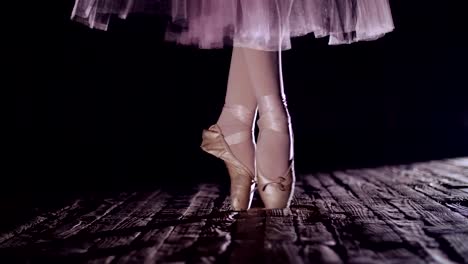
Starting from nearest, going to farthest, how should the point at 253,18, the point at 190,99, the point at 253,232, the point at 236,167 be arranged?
1. the point at 253,232
2. the point at 253,18
3. the point at 236,167
4. the point at 190,99

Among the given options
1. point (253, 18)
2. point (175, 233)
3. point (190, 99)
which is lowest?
point (175, 233)

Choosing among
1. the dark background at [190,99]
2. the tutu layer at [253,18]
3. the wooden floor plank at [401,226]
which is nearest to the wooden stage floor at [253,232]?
the wooden floor plank at [401,226]

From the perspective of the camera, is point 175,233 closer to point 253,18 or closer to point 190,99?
point 253,18

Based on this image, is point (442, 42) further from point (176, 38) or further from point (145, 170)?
point (176, 38)

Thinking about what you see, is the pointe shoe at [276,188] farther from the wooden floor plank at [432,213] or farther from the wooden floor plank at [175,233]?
the wooden floor plank at [432,213]

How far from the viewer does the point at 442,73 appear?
11.6 ft

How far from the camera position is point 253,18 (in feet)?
3.53

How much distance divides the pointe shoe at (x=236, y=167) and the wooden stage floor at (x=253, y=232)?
0.18 ft

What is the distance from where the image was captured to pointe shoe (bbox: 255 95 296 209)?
3.81ft

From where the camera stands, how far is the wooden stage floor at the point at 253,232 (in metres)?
0.77

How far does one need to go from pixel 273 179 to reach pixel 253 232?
234 millimetres

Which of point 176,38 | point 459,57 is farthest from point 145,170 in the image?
point 459,57

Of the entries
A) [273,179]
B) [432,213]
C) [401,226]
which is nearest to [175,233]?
[273,179]

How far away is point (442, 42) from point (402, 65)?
0.32 meters
